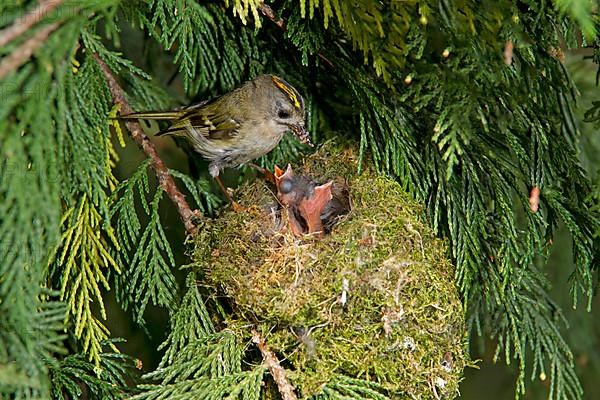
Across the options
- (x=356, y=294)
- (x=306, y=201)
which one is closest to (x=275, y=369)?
(x=356, y=294)

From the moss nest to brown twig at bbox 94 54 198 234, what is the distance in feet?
0.26

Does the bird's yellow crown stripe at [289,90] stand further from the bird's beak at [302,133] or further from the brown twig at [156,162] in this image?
the brown twig at [156,162]

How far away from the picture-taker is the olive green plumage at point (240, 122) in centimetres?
309

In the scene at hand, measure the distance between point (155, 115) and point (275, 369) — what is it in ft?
3.88

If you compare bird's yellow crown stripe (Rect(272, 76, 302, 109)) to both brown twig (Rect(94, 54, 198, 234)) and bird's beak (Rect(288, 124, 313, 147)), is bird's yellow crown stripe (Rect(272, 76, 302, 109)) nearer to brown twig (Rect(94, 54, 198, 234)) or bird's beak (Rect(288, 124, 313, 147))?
bird's beak (Rect(288, 124, 313, 147))

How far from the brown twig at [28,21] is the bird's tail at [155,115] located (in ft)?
3.26

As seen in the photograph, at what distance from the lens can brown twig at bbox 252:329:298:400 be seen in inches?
93.3

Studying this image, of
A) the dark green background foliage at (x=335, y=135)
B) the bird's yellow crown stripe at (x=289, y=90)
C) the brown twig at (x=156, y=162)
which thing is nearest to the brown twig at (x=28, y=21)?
the dark green background foliage at (x=335, y=135)

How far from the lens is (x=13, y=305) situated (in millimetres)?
1770

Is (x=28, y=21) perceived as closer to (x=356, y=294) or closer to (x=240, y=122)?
(x=356, y=294)

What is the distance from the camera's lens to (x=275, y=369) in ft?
7.93

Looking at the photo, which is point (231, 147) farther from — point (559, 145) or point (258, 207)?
point (559, 145)

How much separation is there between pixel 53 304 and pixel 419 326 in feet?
3.96

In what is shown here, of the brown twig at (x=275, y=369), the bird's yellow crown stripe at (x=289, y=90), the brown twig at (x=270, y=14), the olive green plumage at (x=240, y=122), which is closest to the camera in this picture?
the brown twig at (x=275, y=369)
